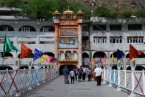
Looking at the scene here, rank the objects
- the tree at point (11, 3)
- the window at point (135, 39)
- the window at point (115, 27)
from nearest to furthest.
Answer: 1. the window at point (135, 39)
2. the window at point (115, 27)
3. the tree at point (11, 3)

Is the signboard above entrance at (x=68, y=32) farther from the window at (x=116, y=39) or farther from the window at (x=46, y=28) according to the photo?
the window at (x=116, y=39)

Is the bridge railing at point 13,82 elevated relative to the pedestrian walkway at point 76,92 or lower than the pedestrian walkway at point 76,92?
elevated

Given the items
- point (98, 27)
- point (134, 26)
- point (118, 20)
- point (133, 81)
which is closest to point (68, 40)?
point (98, 27)

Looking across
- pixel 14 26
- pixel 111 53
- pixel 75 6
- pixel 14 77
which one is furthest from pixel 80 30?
pixel 14 77

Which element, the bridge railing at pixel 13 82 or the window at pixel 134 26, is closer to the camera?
Result: the bridge railing at pixel 13 82

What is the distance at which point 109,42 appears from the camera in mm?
75500

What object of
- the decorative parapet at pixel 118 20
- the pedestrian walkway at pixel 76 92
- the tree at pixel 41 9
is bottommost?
the pedestrian walkway at pixel 76 92

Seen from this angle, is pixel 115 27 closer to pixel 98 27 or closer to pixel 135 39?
pixel 98 27

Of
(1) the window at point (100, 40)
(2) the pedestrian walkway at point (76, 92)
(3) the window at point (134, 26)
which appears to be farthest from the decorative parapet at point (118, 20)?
(2) the pedestrian walkway at point (76, 92)

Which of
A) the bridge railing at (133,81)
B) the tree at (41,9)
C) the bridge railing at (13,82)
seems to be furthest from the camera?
the tree at (41,9)

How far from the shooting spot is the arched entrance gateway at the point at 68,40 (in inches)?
2889

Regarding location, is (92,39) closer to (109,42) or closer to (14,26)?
(109,42)

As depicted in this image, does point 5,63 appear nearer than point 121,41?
Yes

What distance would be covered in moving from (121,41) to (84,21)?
8.36 m
